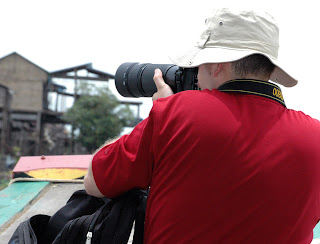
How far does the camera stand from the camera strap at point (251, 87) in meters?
1.00

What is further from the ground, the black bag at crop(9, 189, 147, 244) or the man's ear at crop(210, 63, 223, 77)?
the man's ear at crop(210, 63, 223, 77)

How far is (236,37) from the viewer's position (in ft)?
3.33

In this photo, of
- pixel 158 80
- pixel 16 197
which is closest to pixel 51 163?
pixel 16 197

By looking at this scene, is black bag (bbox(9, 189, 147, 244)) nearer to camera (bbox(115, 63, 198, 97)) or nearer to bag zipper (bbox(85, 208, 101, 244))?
bag zipper (bbox(85, 208, 101, 244))

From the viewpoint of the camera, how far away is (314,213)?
109cm

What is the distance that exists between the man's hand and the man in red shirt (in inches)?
8.8

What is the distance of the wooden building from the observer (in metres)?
22.0

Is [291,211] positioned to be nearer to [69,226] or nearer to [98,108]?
[69,226]

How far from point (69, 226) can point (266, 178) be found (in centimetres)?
69

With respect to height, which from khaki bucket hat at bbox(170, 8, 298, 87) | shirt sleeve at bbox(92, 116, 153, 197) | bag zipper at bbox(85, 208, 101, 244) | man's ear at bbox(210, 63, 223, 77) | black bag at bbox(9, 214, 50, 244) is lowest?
black bag at bbox(9, 214, 50, 244)

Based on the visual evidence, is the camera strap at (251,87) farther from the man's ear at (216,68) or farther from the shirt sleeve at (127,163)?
the shirt sleeve at (127,163)

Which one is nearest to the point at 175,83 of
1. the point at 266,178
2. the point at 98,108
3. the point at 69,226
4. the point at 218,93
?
the point at 218,93

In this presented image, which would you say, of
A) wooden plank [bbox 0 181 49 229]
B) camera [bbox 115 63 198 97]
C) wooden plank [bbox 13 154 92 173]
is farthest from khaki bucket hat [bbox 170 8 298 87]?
wooden plank [bbox 13 154 92 173]

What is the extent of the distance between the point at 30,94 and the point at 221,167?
23.7 m
